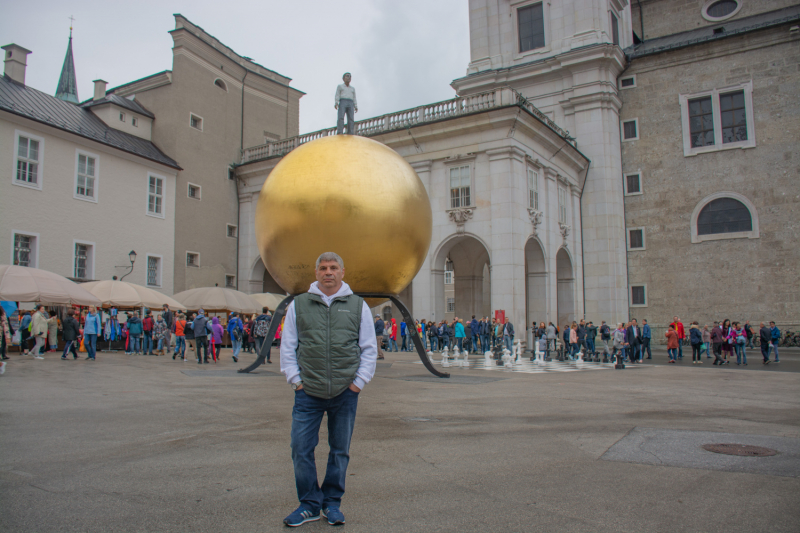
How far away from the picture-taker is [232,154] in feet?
111

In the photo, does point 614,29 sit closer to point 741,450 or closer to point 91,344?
point 91,344

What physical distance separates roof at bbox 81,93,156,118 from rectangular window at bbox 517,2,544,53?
21.8 meters

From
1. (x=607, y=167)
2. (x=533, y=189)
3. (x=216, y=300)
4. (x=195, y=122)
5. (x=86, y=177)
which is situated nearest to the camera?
(x=216, y=300)

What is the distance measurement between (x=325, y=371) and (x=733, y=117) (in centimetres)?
3342

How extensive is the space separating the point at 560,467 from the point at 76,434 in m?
4.89

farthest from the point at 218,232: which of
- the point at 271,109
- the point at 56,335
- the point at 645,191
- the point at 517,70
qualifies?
the point at 645,191

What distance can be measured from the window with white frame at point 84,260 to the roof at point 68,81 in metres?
36.6

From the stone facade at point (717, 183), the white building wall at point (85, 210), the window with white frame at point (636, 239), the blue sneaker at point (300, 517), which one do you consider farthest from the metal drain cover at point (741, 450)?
the window with white frame at point (636, 239)

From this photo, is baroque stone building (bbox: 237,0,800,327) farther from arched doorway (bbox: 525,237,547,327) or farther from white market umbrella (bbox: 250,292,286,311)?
white market umbrella (bbox: 250,292,286,311)

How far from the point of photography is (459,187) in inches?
1024

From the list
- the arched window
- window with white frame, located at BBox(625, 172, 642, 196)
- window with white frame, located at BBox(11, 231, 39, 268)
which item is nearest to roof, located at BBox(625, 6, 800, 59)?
window with white frame, located at BBox(625, 172, 642, 196)

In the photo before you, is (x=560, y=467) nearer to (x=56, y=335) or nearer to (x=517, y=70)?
(x=56, y=335)

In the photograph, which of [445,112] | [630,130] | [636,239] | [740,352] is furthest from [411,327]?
[630,130]

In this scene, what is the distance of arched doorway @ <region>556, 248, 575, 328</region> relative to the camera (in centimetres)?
2945
